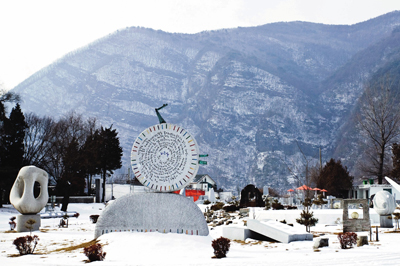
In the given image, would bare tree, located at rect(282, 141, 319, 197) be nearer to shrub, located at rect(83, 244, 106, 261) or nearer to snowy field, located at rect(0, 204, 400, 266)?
snowy field, located at rect(0, 204, 400, 266)

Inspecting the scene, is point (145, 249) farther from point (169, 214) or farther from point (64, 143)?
point (64, 143)

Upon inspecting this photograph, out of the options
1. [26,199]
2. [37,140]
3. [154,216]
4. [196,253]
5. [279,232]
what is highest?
[37,140]

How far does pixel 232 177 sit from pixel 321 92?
66405mm

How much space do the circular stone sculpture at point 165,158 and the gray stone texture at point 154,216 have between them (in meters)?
0.64

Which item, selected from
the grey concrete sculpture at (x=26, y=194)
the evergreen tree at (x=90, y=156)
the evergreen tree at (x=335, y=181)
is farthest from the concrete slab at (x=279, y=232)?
the evergreen tree at (x=335, y=181)

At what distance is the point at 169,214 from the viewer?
679 inches

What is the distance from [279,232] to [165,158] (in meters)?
5.39

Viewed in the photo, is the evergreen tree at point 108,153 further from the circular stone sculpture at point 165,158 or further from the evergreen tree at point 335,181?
the circular stone sculpture at point 165,158

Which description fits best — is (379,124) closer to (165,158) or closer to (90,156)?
(90,156)

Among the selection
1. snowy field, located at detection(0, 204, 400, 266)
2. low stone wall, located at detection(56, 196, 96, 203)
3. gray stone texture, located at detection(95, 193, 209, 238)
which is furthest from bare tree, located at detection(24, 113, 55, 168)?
snowy field, located at detection(0, 204, 400, 266)

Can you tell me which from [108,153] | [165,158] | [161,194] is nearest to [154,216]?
[161,194]

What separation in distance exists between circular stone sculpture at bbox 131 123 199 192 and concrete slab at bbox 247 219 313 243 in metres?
3.51

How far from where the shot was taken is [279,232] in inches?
705

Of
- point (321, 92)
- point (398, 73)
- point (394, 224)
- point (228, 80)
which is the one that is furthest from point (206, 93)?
point (394, 224)
